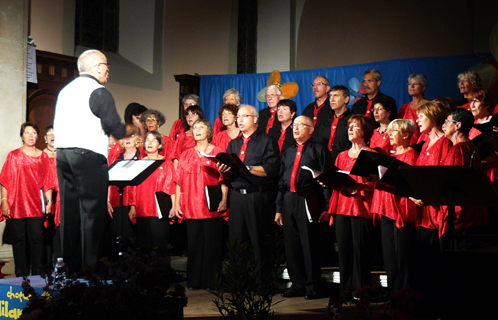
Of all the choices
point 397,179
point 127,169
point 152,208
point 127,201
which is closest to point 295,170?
point 127,169

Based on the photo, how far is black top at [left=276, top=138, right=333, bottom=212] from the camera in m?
5.12

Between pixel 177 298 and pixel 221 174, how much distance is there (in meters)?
2.39

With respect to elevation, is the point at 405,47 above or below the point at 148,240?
above

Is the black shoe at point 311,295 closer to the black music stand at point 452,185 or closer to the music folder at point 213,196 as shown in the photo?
the music folder at point 213,196

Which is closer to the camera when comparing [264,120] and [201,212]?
[201,212]

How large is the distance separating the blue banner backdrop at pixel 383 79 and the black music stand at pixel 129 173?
488cm

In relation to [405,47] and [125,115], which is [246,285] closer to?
[125,115]

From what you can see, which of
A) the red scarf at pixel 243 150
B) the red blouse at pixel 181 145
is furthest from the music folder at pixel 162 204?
the red scarf at pixel 243 150

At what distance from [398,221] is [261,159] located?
1.47 meters

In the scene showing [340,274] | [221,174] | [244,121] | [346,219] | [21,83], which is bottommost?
[340,274]

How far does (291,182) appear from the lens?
516 centimetres

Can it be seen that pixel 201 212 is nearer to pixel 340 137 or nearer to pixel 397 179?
pixel 340 137

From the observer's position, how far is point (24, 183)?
6379 mm

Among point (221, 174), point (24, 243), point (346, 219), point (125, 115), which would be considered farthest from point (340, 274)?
point (125, 115)
